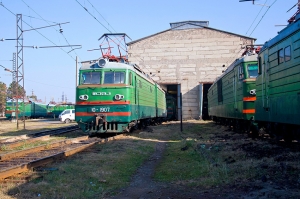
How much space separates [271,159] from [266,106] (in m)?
3.69

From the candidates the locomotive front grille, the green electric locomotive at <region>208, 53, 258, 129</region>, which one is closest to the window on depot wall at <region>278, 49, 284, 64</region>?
the green electric locomotive at <region>208, 53, 258, 129</region>

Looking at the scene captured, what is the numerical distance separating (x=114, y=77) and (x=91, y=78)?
1.04 m

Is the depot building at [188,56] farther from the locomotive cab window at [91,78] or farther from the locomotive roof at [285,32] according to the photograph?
the locomotive roof at [285,32]

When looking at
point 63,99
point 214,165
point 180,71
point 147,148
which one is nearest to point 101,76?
point 147,148

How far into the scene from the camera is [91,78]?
1528 centimetres

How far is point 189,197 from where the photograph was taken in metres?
5.59

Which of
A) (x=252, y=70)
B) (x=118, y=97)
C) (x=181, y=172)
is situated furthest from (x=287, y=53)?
(x=118, y=97)

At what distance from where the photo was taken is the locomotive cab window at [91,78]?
1522 cm

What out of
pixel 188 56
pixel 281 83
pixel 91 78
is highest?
pixel 188 56

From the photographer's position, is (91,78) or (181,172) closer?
(181,172)

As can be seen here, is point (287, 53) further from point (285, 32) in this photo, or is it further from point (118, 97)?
point (118, 97)

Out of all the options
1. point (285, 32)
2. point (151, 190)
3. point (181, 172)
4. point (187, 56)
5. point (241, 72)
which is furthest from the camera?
point (187, 56)

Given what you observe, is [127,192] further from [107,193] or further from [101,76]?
[101,76]

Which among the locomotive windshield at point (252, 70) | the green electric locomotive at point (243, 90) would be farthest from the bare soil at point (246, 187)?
the locomotive windshield at point (252, 70)
